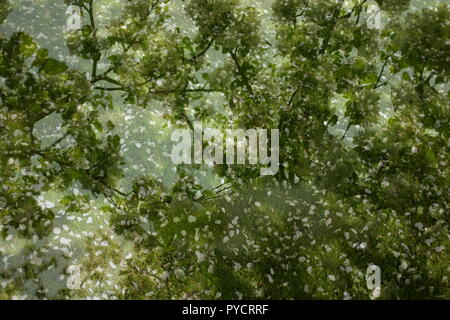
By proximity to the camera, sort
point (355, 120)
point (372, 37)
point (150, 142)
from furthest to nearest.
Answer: point (150, 142) < point (372, 37) < point (355, 120)

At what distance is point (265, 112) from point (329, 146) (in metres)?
1.30

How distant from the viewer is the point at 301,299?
24.3ft

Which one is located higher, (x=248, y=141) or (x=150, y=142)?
(x=150, y=142)

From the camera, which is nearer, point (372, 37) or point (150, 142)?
point (372, 37)

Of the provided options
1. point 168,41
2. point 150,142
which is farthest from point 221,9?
point 150,142

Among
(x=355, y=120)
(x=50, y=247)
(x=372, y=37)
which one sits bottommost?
(x=50, y=247)

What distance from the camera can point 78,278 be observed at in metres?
8.48

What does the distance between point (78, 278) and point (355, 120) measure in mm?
5894

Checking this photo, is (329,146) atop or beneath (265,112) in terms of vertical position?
beneath

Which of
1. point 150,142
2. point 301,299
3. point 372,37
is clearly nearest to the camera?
point 301,299
